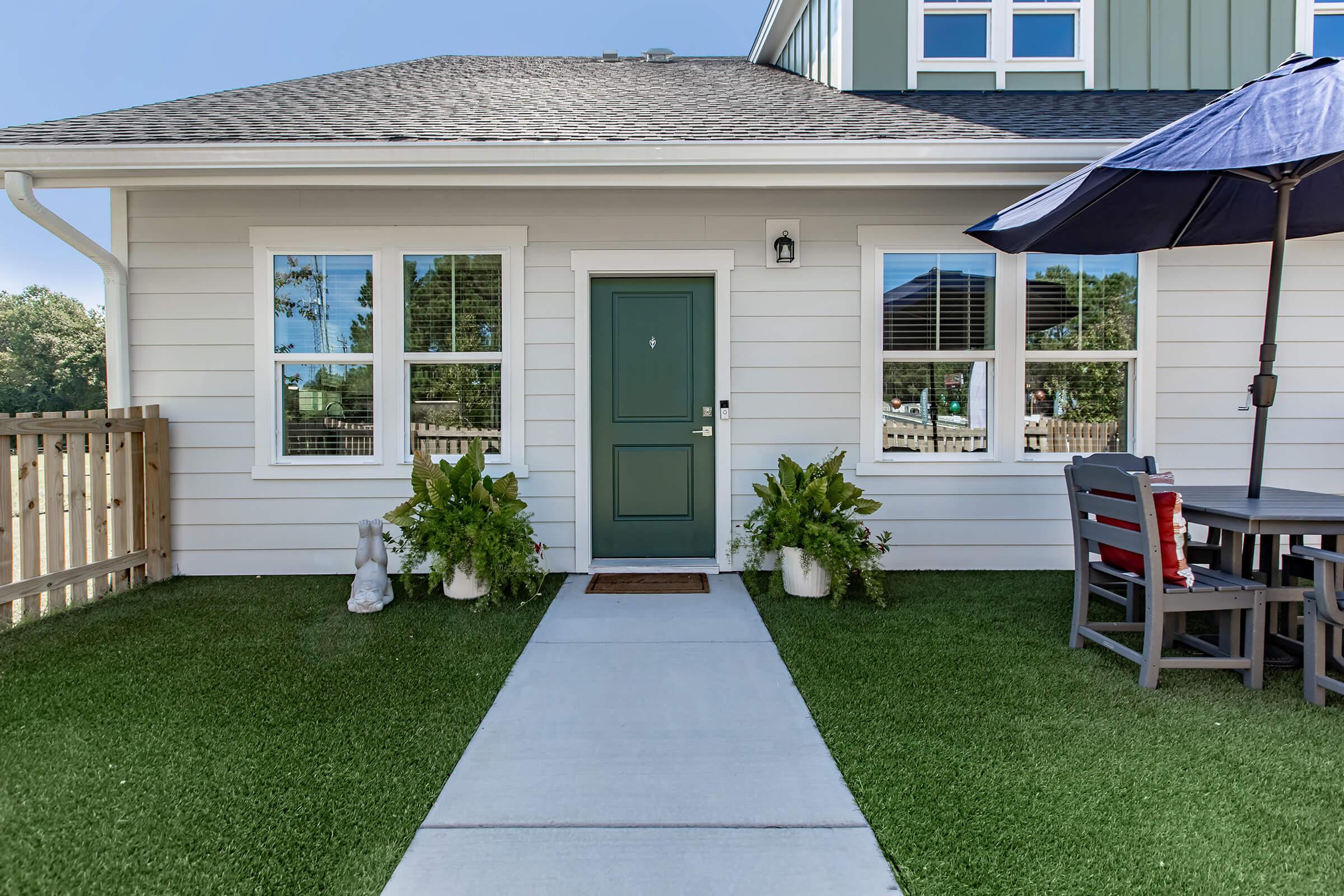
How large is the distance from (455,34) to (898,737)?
1031 inches

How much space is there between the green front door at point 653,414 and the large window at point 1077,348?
2.06 metres

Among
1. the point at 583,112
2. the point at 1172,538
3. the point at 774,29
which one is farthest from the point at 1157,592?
the point at 774,29

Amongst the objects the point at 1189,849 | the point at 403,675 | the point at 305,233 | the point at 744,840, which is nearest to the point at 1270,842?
the point at 1189,849

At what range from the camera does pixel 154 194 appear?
4.33 metres

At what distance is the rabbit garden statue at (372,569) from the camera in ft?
12.4

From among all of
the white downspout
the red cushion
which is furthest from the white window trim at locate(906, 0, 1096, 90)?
the white downspout

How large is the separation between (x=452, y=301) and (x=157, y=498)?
214 centimetres

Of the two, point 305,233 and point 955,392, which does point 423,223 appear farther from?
point 955,392

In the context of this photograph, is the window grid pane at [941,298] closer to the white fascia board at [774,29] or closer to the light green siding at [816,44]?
the light green siding at [816,44]

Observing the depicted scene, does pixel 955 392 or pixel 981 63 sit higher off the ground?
pixel 981 63

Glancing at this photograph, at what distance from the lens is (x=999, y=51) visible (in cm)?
519

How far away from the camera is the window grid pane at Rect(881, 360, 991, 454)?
451 cm

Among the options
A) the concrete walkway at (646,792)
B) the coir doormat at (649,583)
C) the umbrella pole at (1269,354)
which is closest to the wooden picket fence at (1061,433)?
the umbrella pole at (1269,354)

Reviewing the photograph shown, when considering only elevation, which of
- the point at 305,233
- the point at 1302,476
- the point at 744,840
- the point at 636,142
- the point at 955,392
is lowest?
the point at 744,840
